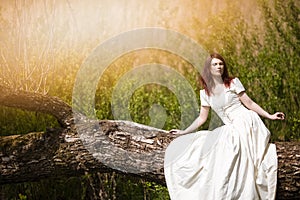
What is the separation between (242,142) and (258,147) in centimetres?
7

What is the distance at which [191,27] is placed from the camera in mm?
4004

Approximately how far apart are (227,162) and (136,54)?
1762mm

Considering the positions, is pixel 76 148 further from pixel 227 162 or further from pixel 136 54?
pixel 136 54

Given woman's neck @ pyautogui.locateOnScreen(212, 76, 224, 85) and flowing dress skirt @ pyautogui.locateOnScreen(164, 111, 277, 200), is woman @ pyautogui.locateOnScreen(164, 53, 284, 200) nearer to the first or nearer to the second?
flowing dress skirt @ pyautogui.locateOnScreen(164, 111, 277, 200)

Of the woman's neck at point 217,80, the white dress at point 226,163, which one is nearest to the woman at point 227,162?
the white dress at point 226,163

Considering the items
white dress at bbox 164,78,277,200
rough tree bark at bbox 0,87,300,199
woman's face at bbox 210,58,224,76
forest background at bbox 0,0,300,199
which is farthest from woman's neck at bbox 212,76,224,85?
forest background at bbox 0,0,300,199

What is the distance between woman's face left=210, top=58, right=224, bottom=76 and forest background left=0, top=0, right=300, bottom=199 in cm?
107

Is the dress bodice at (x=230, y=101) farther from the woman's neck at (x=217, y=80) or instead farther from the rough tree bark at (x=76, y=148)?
the rough tree bark at (x=76, y=148)

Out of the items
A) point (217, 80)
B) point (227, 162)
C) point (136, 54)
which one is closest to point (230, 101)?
point (217, 80)

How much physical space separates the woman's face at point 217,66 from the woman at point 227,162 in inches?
4.8

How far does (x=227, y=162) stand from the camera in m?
2.43

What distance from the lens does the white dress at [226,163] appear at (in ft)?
7.89

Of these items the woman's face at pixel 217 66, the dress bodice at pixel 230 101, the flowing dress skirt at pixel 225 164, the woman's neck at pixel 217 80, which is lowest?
the flowing dress skirt at pixel 225 164

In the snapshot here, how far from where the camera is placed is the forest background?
12.4ft
